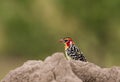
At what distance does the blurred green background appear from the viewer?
2309 cm

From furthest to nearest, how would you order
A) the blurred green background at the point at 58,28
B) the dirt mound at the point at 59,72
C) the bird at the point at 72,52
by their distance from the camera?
1. the blurred green background at the point at 58,28
2. the bird at the point at 72,52
3. the dirt mound at the point at 59,72

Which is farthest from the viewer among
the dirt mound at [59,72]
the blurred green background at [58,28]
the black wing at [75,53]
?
the blurred green background at [58,28]

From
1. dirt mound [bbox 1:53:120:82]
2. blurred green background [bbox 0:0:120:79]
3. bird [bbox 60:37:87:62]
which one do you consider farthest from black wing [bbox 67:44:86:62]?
blurred green background [bbox 0:0:120:79]

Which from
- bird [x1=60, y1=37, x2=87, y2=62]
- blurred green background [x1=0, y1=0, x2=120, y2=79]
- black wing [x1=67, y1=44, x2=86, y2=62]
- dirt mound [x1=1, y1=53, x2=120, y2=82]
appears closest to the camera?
dirt mound [x1=1, y1=53, x2=120, y2=82]

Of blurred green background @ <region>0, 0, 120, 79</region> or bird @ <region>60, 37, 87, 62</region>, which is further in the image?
blurred green background @ <region>0, 0, 120, 79</region>

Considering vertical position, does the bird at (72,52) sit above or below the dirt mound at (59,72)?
above

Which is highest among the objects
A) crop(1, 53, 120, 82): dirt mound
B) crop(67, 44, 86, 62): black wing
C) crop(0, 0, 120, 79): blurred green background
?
crop(0, 0, 120, 79): blurred green background

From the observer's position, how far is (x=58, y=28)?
2427 centimetres

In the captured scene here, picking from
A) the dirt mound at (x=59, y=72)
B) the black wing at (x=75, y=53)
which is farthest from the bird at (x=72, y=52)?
the dirt mound at (x=59, y=72)

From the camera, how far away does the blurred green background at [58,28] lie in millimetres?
23094

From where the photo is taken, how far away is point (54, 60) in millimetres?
8141

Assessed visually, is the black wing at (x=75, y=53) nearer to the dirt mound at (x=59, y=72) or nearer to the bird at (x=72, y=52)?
the bird at (x=72, y=52)

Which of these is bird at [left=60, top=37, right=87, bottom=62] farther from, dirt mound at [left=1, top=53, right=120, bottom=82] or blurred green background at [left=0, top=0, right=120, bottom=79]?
blurred green background at [left=0, top=0, right=120, bottom=79]

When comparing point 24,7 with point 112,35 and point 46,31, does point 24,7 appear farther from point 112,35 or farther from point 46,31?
point 112,35
